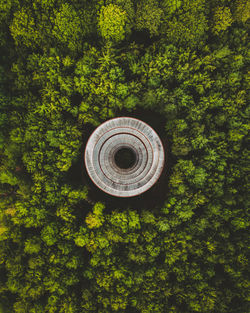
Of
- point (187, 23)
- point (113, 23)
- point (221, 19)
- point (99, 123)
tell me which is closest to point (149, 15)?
point (113, 23)

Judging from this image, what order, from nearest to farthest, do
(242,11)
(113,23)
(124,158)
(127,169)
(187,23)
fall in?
1. (113,23)
2. (187,23)
3. (242,11)
4. (127,169)
5. (124,158)

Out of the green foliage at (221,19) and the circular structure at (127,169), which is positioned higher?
the green foliage at (221,19)

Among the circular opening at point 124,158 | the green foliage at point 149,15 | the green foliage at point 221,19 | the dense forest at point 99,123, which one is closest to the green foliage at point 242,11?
the dense forest at point 99,123

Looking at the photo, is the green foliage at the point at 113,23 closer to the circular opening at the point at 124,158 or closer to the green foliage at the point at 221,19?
the green foliage at the point at 221,19

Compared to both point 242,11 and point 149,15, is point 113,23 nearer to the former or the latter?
point 149,15

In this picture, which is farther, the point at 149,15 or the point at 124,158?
the point at 124,158

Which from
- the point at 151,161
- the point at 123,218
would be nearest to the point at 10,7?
the point at 151,161
